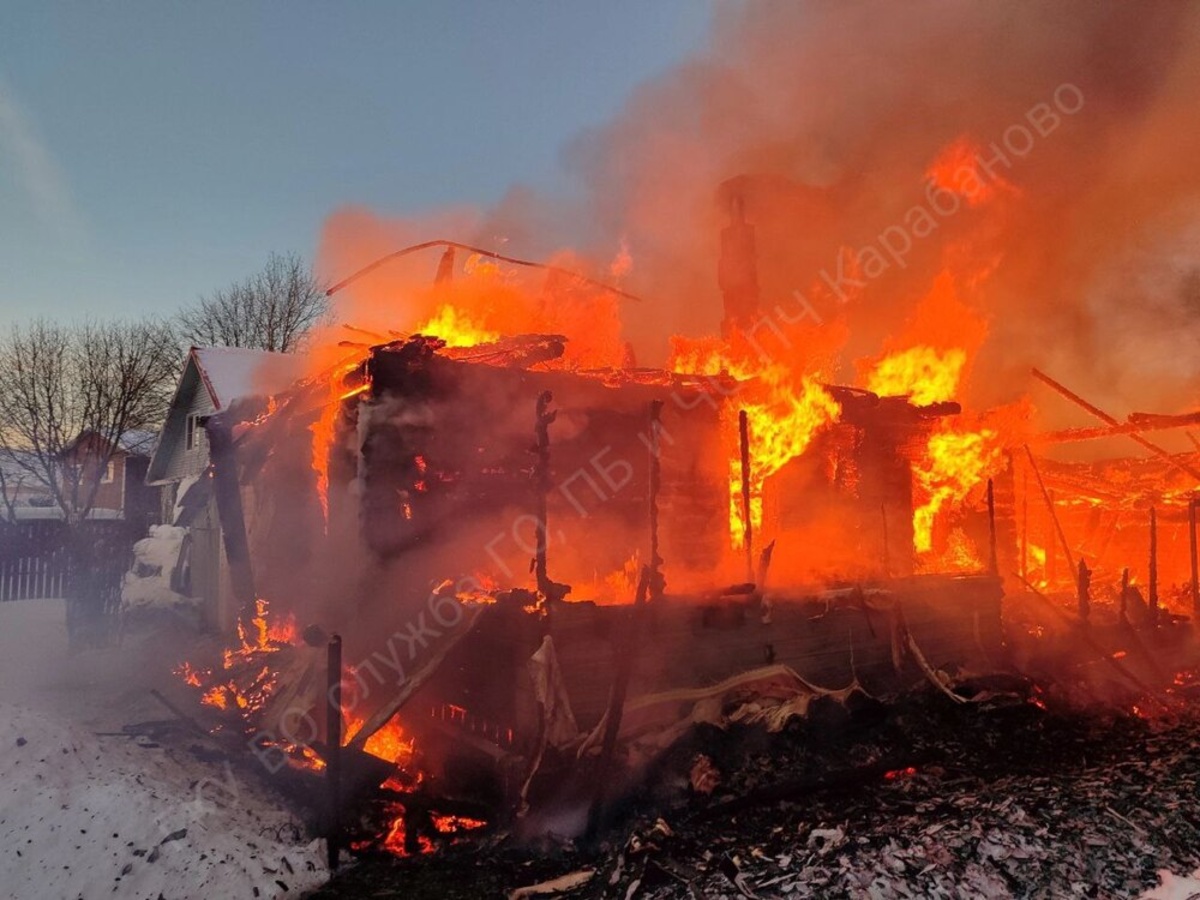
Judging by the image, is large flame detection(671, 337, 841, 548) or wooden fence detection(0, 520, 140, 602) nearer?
large flame detection(671, 337, 841, 548)

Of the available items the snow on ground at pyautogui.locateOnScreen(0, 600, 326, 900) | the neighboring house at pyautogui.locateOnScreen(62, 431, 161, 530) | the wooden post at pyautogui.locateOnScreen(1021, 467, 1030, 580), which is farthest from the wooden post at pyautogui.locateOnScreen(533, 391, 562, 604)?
the neighboring house at pyautogui.locateOnScreen(62, 431, 161, 530)

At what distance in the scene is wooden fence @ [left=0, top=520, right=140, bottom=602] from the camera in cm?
1838

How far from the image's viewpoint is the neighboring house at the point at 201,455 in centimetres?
1658

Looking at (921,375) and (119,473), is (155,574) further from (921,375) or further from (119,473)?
(119,473)

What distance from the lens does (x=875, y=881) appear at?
5562mm

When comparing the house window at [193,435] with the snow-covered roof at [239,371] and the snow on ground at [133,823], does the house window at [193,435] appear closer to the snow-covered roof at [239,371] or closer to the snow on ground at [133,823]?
the snow-covered roof at [239,371]

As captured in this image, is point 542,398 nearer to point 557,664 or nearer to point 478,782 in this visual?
point 557,664

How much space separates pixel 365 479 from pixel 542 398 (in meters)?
3.10

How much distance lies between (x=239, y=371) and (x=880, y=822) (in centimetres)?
2737

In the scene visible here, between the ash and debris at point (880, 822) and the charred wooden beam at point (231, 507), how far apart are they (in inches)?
333

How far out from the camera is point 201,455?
26.6 meters

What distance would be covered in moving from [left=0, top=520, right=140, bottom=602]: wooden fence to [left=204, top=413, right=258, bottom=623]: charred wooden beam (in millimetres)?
6998

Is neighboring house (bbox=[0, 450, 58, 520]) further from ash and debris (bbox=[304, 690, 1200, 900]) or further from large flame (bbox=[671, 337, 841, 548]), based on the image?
ash and debris (bbox=[304, 690, 1200, 900])

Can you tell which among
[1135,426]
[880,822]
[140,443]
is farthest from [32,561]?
[1135,426]
